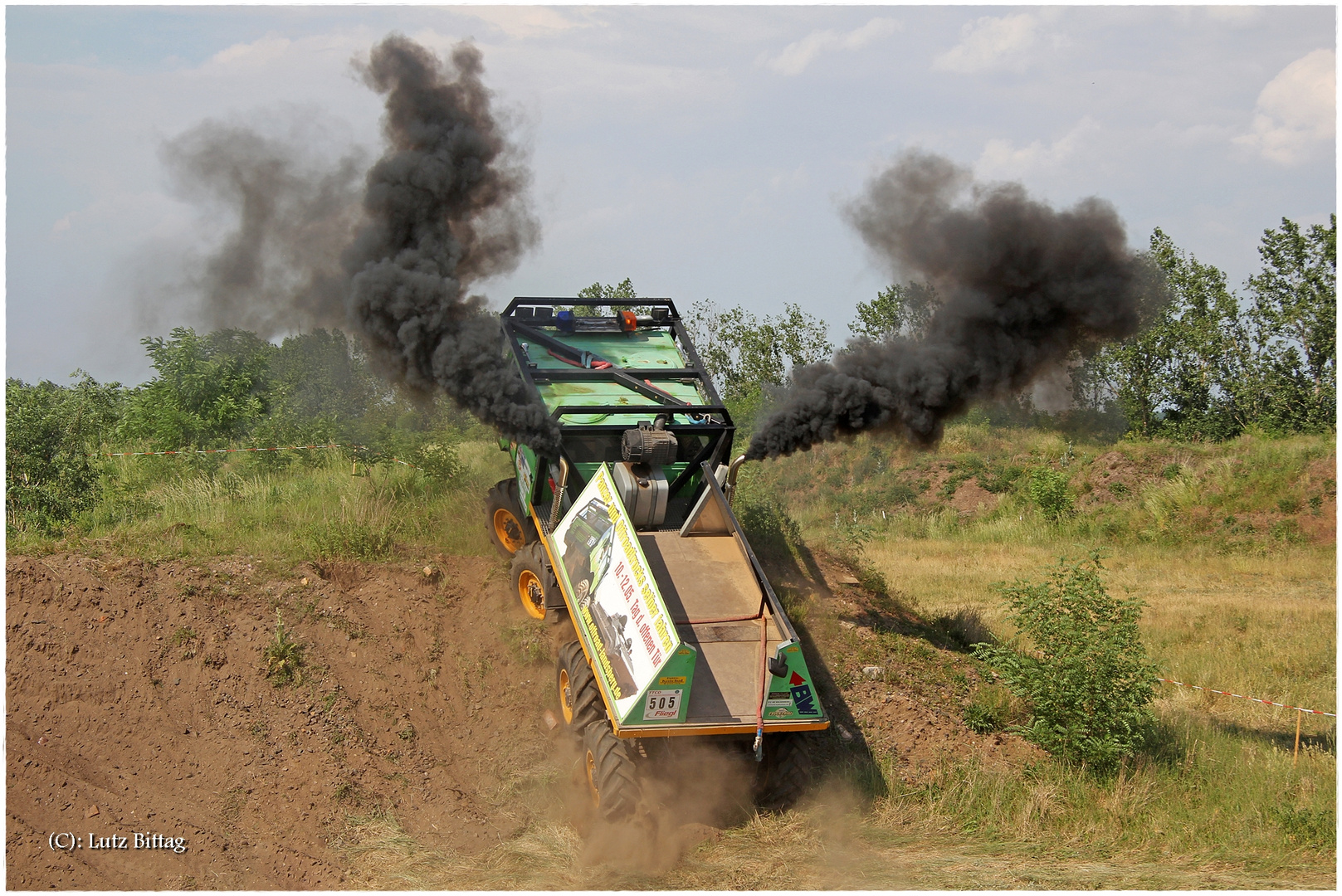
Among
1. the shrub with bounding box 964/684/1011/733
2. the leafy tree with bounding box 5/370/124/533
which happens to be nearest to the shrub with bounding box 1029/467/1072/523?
the shrub with bounding box 964/684/1011/733

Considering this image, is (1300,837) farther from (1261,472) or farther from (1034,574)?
(1261,472)

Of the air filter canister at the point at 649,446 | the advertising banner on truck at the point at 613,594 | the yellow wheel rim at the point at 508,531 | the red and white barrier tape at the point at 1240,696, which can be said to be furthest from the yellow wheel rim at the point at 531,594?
the red and white barrier tape at the point at 1240,696

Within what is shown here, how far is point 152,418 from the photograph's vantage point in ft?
55.9

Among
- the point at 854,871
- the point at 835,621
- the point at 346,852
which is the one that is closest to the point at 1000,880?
the point at 854,871

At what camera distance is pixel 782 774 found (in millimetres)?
9367

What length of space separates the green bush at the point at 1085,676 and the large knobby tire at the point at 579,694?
4510 mm

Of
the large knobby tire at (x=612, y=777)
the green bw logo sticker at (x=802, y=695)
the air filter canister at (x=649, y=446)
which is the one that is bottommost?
the large knobby tire at (x=612, y=777)

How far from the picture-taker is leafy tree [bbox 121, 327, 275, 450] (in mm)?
16875

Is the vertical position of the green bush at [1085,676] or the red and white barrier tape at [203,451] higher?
the green bush at [1085,676]

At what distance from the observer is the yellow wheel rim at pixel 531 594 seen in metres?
11.9

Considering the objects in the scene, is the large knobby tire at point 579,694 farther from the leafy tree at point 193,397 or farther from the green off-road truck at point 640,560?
the leafy tree at point 193,397

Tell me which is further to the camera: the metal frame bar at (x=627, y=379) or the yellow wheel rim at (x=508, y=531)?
the yellow wheel rim at (x=508, y=531)

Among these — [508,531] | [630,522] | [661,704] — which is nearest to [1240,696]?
[661,704]

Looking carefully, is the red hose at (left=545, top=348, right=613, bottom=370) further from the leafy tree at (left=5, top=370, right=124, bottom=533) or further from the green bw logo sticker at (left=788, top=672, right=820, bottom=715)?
the leafy tree at (left=5, top=370, right=124, bottom=533)
